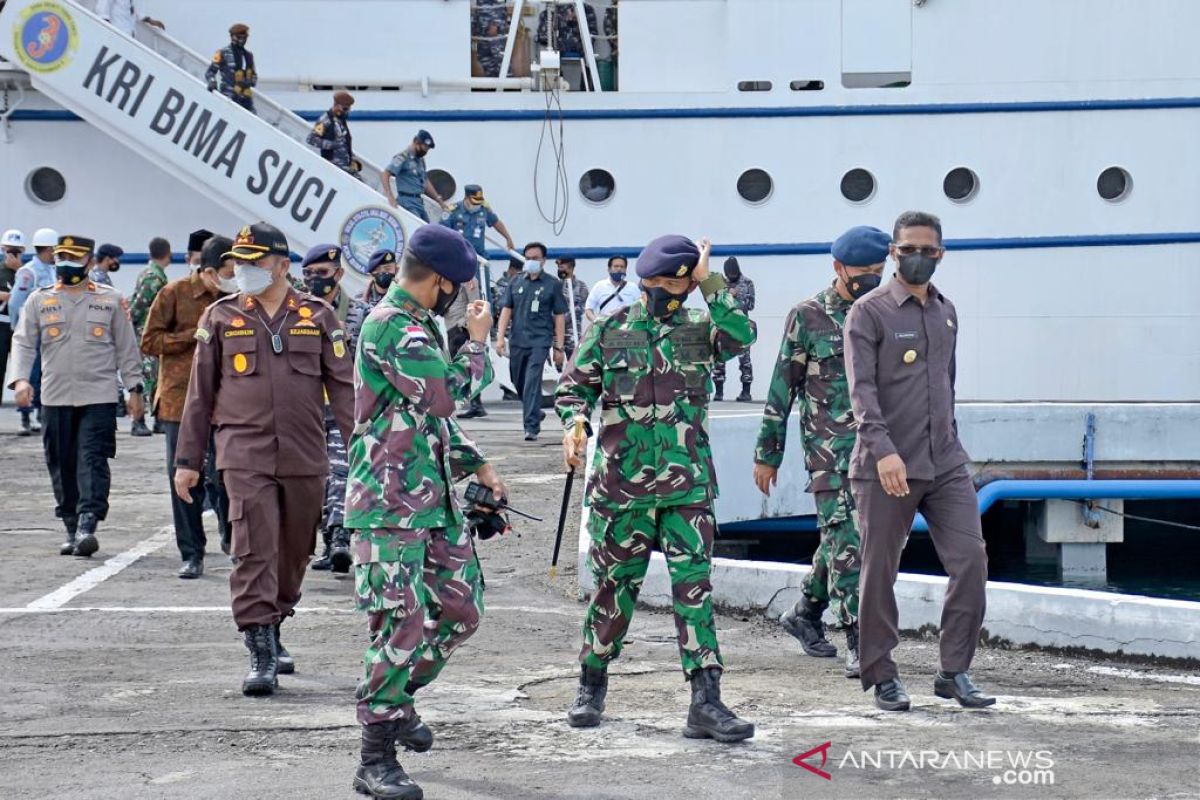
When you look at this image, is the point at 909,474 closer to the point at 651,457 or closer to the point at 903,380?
the point at 903,380

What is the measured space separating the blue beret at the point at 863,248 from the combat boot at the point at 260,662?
2834mm

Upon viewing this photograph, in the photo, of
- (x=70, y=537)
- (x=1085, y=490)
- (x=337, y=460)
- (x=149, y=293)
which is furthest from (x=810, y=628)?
(x=149, y=293)

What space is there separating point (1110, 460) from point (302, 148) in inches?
343

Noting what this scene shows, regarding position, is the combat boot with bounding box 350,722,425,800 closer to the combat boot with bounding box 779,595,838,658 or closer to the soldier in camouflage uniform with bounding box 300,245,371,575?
the combat boot with bounding box 779,595,838,658

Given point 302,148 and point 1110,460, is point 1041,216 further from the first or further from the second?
point 302,148

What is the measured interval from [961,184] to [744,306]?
3096 mm

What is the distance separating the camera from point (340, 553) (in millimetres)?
9547

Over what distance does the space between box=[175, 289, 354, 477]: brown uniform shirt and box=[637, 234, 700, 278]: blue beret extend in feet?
4.53

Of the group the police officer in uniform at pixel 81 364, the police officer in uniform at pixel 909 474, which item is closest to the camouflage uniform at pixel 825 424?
the police officer in uniform at pixel 909 474

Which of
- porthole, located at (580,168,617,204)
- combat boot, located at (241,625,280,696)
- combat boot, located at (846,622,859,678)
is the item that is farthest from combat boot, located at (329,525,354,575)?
porthole, located at (580,168,617,204)

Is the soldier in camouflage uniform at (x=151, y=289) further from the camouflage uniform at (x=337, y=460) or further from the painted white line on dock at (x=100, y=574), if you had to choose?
the camouflage uniform at (x=337, y=460)

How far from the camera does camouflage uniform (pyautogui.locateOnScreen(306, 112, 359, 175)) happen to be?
58.6 ft

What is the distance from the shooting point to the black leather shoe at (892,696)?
6363mm

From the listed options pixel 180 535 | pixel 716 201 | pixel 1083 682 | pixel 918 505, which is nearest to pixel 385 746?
pixel 918 505
